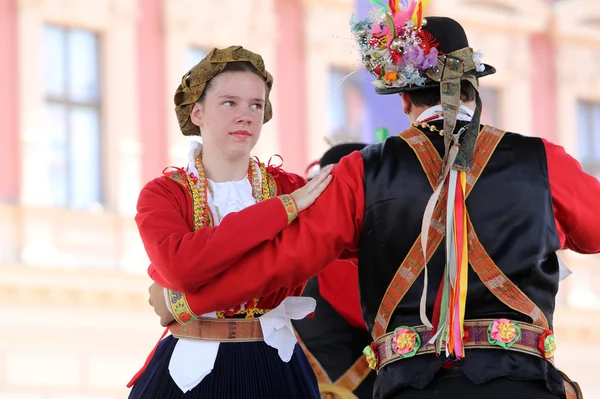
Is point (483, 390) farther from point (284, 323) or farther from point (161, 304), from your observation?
point (161, 304)

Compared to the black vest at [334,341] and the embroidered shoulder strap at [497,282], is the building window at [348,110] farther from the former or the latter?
the embroidered shoulder strap at [497,282]

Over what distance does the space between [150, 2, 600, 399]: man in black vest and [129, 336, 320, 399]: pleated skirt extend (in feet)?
0.60

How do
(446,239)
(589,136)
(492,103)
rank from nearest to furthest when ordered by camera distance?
(446,239) < (492,103) < (589,136)

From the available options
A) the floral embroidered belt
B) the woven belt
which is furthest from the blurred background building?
the floral embroidered belt

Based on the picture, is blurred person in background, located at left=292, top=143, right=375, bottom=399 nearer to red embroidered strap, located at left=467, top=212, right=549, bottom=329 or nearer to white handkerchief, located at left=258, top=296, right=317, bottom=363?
white handkerchief, located at left=258, top=296, right=317, bottom=363

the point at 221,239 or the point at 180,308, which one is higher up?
the point at 221,239

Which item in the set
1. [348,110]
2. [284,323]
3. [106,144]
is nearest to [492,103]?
[348,110]

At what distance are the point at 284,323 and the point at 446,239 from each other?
1.84 feet

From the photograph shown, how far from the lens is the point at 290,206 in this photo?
133 inches

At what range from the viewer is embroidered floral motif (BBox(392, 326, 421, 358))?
3193 millimetres

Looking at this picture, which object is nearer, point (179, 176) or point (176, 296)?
point (176, 296)

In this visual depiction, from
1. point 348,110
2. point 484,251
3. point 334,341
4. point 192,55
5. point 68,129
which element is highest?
point 192,55

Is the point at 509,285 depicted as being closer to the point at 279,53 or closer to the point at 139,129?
the point at 139,129

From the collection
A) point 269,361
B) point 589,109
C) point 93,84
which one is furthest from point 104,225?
point 269,361
